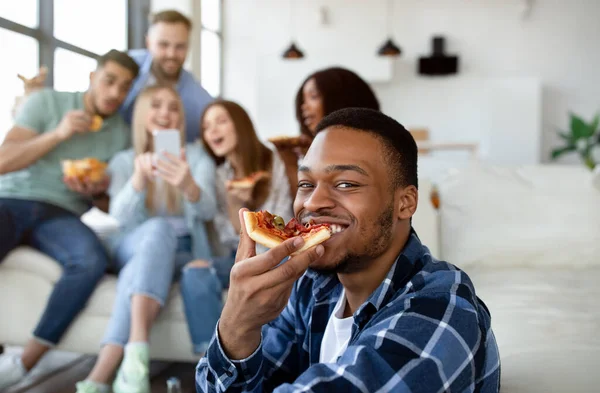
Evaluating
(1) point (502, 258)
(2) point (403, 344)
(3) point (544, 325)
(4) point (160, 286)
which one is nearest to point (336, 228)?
(2) point (403, 344)

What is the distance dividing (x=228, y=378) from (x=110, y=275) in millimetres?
1666

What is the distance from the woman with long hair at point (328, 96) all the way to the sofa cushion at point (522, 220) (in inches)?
19.4

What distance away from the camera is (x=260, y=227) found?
103 cm

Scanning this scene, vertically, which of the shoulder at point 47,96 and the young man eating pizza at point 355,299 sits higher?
the shoulder at point 47,96

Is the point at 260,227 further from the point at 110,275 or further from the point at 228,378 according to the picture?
the point at 110,275

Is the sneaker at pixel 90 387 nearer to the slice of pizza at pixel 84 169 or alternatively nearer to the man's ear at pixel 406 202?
the slice of pizza at pixel 84 169

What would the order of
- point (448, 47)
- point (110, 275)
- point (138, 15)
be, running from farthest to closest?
1. point (448, 47)
2. point (138, 15)
3. point (110, 275)

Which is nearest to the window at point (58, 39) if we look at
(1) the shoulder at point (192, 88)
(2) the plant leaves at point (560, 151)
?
(1) the shoulder at point (192, 88)

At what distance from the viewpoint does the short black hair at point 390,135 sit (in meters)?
1.04

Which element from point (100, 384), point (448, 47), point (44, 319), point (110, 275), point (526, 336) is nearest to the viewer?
point (526, 336)

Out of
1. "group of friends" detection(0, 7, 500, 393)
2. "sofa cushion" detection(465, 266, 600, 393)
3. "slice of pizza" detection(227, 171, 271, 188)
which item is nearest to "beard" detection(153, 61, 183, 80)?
"group of friends" detection(0, 7, 500, 393)

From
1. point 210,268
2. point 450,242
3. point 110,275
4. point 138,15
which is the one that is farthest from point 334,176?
point 138,15

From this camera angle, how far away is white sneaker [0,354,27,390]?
7.52ft

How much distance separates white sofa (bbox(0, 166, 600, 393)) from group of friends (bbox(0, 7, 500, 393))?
8 cm
